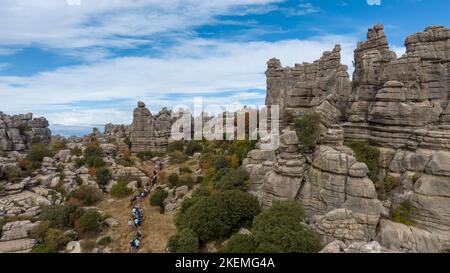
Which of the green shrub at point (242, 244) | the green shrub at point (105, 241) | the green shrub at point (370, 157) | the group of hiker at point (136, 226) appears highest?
the green shrub at point (370, 157)

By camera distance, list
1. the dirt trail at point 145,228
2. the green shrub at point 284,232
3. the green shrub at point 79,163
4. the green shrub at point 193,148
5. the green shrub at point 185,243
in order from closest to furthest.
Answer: the green shrub at point 284,232 < the green shrub at point 185,243 < the dirt trail at point 145,228 < the green shrub at point 79,163 < the green shrub at point 193,148

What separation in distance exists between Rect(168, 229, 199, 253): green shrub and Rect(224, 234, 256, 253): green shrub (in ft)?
8.53

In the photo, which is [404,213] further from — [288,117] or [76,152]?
[76,152]

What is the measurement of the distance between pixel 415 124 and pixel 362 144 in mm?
3771

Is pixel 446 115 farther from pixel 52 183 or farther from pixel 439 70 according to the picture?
pixel 52 183

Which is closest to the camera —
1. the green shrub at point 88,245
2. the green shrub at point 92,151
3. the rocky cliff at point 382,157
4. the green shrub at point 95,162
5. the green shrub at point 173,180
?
the rocky cliff at point 382,157

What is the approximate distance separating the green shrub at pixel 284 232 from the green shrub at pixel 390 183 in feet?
23.8

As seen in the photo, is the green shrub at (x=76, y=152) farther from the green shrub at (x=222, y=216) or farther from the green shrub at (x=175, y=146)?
the green shrub at (x=222, y=216)

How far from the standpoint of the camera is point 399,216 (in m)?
16.1

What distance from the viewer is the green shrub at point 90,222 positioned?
23531 millimetres

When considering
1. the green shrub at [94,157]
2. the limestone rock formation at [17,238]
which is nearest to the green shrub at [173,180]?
the green shrub at [94,157]

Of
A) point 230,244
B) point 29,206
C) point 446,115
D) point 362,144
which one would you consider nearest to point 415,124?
point 446,115

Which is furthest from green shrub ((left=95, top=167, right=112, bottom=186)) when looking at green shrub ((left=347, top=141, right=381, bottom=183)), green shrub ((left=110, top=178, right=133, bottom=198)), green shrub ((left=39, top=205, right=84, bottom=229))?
green shrub ((left=347, top=141, right=381, bottom=183))

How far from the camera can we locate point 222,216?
1928cm
